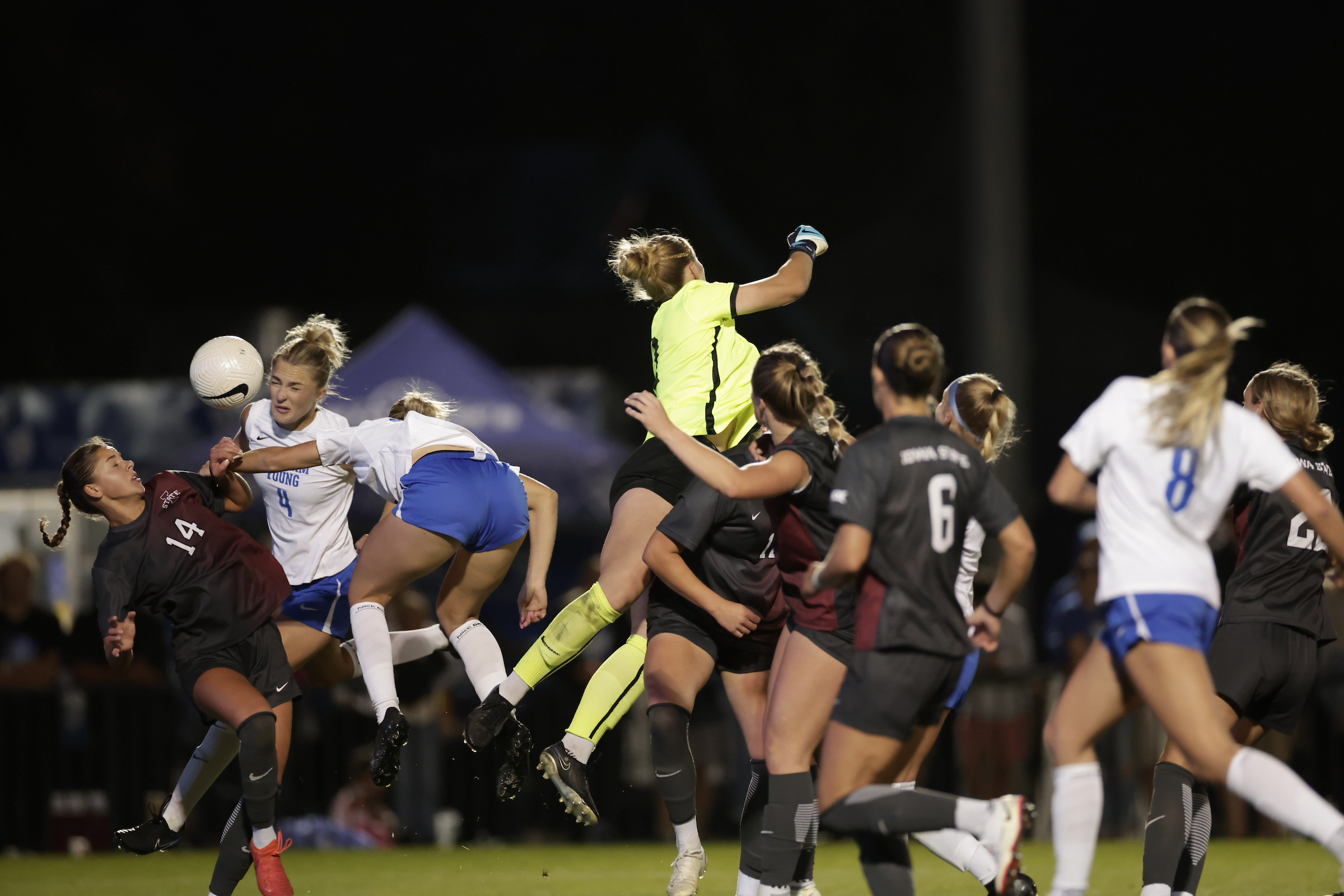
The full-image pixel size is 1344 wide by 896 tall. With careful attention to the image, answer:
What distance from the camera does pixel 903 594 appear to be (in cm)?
528

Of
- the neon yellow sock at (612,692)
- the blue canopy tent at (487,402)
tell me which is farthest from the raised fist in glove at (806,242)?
the blue canopy tent at (487,402)

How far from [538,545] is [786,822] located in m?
2.08

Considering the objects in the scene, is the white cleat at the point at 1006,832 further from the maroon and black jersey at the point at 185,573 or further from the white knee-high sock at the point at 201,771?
the white knee-high sock at the point at 201,771

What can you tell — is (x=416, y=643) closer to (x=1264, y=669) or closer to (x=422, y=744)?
(x=422, y=744)

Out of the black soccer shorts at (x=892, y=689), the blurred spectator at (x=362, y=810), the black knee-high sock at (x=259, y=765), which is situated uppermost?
the black soccer shorts at (x=892, y=689)

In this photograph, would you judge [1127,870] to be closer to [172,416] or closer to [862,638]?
[862,638]

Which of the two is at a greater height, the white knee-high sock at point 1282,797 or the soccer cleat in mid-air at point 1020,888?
the white knee-high sock at point 1282,797

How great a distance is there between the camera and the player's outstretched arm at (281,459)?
6.82 meters

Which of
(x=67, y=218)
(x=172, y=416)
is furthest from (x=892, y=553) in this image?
(x=67, y=218)

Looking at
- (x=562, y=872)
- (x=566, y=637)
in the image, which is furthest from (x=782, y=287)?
(x=562, y=872)

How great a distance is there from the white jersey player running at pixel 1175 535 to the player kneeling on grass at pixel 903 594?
0.95ft

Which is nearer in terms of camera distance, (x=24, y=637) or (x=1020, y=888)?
(x=1020, y=888)

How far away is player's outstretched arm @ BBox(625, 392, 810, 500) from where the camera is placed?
5641 millimetres

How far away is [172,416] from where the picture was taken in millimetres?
14555
